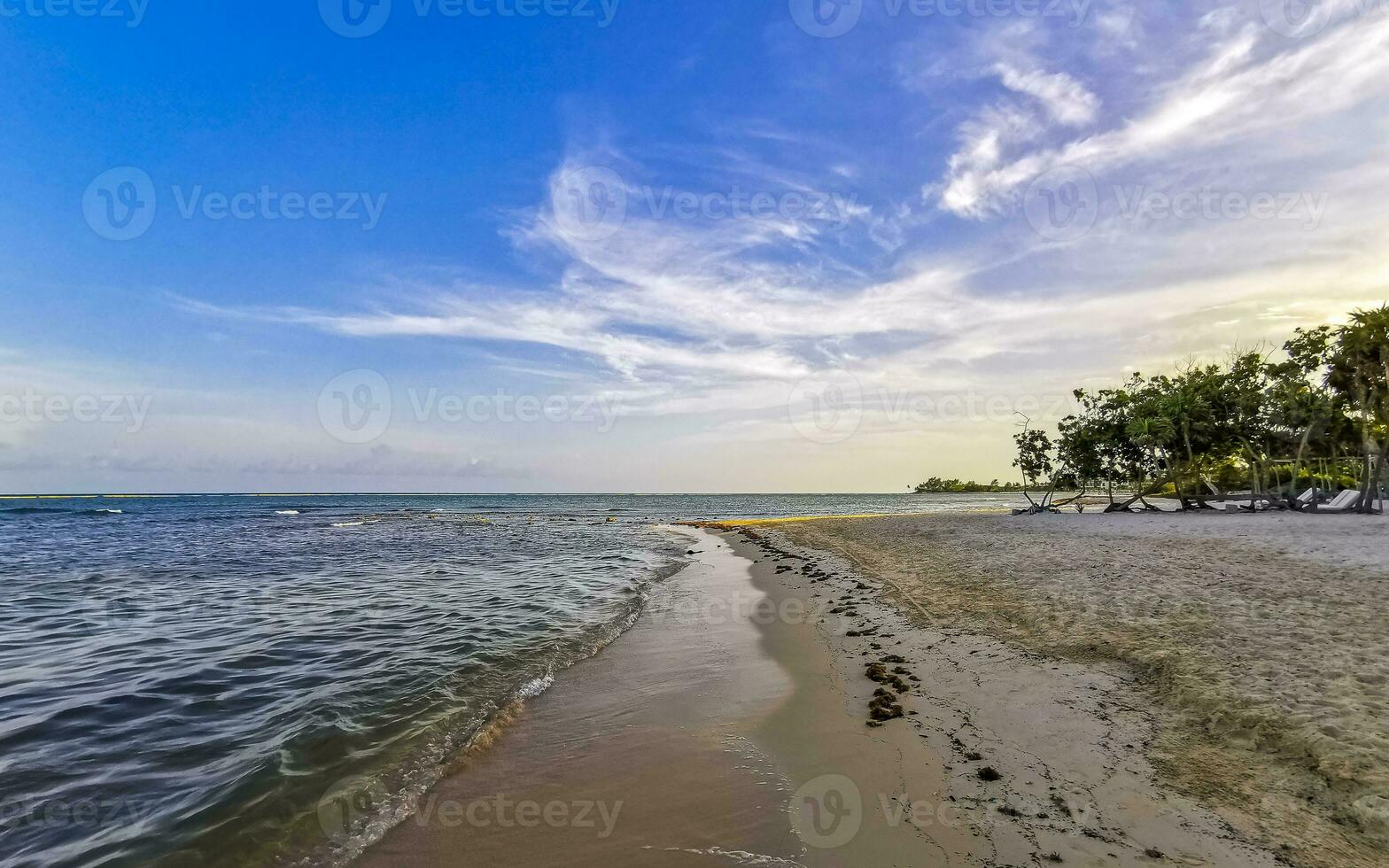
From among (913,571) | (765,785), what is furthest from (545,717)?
(913,571)

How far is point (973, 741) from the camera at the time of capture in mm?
6309

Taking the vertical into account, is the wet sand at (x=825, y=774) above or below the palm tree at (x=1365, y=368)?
below

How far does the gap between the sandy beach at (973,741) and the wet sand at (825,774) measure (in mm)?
29

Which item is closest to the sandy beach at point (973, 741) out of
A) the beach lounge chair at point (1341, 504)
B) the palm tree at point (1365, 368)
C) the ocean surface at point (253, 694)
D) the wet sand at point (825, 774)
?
the wet sand at point (825, 774)

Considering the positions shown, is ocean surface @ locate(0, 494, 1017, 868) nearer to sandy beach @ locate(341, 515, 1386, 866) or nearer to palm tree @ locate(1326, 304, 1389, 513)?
sandy beach @ locate(341, 515, 1386, 866)

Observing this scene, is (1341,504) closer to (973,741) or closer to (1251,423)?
(1251,423)

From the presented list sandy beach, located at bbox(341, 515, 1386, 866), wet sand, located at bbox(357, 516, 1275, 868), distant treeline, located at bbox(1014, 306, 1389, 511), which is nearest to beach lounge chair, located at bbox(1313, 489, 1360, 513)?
distant treeline, located at bbox(1014, 306, 1389, 511)

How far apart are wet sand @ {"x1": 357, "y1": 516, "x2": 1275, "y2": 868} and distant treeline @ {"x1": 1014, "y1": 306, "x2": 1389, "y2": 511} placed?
36.9m

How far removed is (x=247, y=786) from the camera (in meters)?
5.93

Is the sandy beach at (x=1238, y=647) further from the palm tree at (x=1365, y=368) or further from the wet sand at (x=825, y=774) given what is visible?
the palm tree at (x=1365, y=368)

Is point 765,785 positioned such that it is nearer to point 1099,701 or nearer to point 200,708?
point 1099,701

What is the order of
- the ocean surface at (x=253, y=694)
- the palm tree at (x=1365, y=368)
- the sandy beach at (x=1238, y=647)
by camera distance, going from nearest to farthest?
the sandy beach at (x=1238, y=647) → the ocean surface at (x=253, y=694) → the palm tree at (x=1365, y=368)

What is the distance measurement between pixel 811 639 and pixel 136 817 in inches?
389

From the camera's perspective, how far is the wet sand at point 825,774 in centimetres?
462
